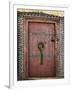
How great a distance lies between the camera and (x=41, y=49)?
1492 millimetres

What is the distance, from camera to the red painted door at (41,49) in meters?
1.47

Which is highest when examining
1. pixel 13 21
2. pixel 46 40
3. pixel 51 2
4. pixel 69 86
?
pixel 51 2

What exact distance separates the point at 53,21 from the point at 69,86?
1.50 ft

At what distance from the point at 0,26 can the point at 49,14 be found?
1.13ft

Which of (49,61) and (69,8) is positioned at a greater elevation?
(69,8)

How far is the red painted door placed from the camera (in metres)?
1.47

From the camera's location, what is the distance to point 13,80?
4.68 feet

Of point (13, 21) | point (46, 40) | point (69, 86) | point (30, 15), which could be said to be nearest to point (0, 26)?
point (13, 21)

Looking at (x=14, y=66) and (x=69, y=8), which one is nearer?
(x=14, y=66)

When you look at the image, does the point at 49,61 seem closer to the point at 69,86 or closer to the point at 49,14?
the point at 69,86

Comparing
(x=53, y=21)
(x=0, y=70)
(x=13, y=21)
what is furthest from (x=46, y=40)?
(x=0, y=70)

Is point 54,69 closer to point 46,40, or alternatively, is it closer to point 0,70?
point 46,40

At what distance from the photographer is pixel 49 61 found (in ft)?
4.94

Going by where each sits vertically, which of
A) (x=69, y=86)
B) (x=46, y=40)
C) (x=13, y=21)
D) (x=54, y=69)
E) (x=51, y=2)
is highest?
(x=51, y=2)
